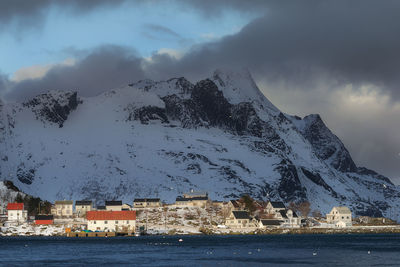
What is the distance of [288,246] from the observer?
191250 millimetres

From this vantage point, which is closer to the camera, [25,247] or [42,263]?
[42,263]

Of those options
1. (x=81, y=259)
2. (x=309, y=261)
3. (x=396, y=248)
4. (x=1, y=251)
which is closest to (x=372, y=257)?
(x=309, y=261)

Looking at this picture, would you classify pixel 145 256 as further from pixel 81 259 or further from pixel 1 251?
pixel 1 251

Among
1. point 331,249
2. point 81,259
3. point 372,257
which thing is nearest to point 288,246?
point 331,249

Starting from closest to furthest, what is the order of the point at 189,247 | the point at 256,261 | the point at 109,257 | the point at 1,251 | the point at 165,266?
the point at 165,266 → the point at 256,261 → the point at 109,257 → the point at 1,251 → the point at 189,247

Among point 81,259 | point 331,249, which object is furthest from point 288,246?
point 81,259

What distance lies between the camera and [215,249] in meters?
178

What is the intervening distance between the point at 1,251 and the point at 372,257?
77745 millimetres

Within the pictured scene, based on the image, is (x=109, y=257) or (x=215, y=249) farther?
(x=215, y=249)

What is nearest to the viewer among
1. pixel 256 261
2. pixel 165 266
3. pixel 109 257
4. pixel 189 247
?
pixel 165 266

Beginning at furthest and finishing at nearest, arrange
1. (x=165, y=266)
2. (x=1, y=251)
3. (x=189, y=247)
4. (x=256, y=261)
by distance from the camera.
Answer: (x=189, y=247) → (x=1, y=251) → (x=256, y=261) → (x=165, y=266)

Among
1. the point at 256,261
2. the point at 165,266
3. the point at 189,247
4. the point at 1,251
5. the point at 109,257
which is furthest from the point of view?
the point at 189,247

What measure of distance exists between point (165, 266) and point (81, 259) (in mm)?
21157

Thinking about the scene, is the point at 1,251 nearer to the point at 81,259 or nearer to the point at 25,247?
the point at 25,247
